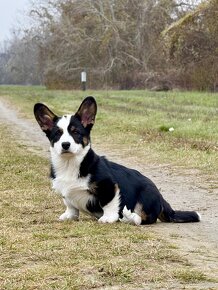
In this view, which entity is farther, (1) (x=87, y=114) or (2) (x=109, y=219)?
(1) (x=87, y=114)

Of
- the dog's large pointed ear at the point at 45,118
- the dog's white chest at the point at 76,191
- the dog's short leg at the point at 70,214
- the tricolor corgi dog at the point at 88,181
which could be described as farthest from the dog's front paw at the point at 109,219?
the dog's large pointed ear at the point at 45,118

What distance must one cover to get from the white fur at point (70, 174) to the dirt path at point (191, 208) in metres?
0.67

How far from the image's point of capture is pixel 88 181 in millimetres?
6176

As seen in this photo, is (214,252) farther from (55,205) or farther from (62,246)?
(55,205)

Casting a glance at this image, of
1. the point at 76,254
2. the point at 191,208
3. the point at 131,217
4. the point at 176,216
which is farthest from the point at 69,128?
the point at 191,208

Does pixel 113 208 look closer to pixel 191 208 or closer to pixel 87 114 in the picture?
pixel 87 114

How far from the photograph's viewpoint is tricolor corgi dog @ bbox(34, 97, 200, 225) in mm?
6160

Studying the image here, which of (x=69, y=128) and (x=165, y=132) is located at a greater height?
(x=69, y=128)

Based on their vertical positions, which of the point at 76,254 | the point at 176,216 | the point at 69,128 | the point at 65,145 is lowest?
the point at 176,216

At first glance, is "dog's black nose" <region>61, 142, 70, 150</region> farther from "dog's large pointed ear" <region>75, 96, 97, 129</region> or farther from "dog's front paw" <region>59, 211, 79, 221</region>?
"dog's front paw" <region>59, 211, 79, 221</region>

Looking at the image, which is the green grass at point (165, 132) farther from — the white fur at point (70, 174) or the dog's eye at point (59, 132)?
the dog's eye at point (59, 132)

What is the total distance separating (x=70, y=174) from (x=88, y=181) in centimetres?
19

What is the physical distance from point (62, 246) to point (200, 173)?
4.91 m

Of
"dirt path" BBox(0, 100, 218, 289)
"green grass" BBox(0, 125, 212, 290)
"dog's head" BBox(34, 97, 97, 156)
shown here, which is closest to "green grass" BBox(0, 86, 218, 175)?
"dirt path" BBox(0, 100, 218, 289)
